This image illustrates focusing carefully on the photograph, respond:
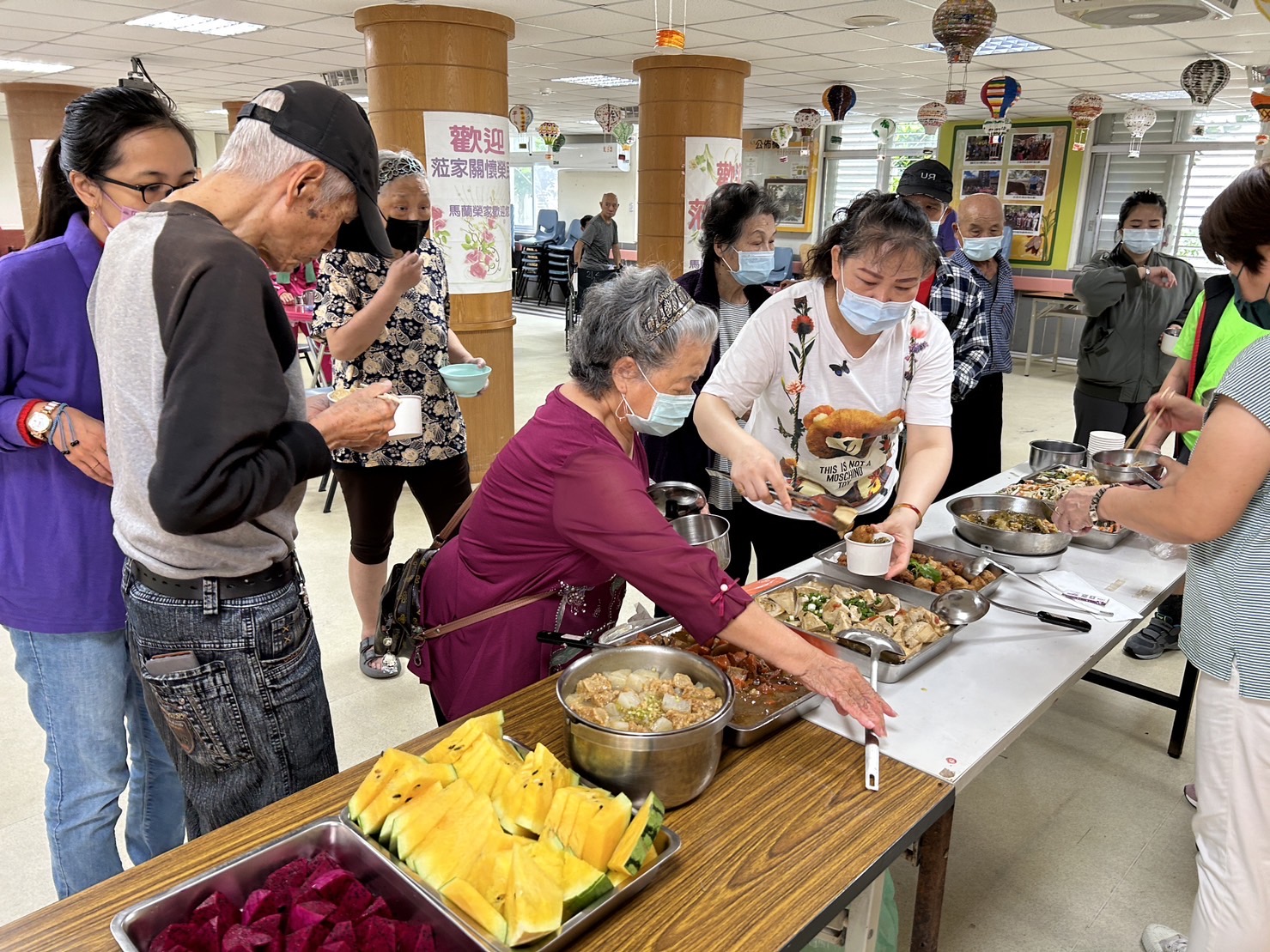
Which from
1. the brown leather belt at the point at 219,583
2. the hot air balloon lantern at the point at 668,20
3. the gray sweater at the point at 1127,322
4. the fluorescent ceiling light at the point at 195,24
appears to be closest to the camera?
the brown leather belt at the point at 219,583

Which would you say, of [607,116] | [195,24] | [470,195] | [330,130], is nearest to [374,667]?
[330,130]

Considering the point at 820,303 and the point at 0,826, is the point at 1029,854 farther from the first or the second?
the point at 0,826

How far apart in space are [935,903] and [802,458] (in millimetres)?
1131

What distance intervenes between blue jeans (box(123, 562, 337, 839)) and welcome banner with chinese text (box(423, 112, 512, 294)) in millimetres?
3834

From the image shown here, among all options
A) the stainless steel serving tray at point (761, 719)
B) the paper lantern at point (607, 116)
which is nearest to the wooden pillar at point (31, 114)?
the paper lantern at point (607, 116)

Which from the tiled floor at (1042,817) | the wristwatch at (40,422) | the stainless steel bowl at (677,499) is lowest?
the tiled floor at (1042,817)

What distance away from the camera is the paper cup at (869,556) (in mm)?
1870

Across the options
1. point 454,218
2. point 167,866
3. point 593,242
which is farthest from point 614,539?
point 593,242

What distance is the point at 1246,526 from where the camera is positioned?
1447 mm

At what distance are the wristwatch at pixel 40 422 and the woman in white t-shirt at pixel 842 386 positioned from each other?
1.34 m

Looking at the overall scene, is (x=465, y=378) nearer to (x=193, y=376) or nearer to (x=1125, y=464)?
(x=193, y=376)

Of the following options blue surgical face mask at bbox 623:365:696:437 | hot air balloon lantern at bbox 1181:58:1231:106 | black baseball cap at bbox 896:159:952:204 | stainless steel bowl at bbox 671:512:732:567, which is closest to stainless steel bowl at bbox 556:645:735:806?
blue surgical face mask at bbox 623:365:696:437

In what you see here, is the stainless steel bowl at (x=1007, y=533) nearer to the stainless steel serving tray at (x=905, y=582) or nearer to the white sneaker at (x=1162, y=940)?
the stainless steel serving tray at (x=905, y=582)

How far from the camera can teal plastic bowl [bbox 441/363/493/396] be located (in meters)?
2.56
